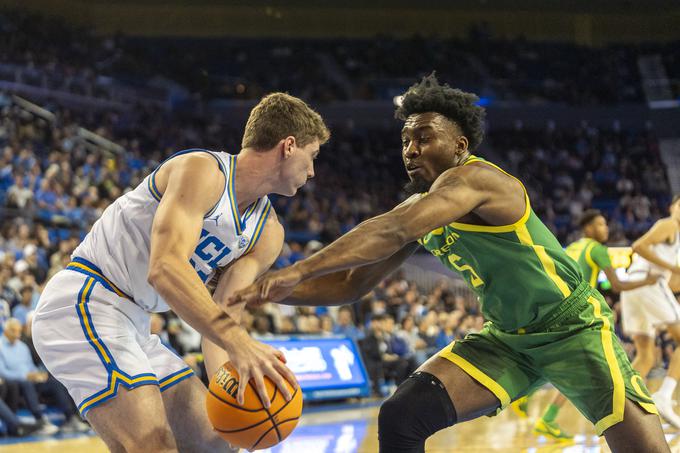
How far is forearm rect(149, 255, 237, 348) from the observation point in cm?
312

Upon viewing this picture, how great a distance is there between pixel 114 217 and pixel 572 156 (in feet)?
75.5

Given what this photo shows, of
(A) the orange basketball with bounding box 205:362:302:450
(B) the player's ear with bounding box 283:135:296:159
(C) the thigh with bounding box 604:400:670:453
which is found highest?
(B) the player's ear with bounding box 283:135:296:159

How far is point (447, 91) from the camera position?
162 inches

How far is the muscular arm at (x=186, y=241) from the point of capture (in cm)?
313

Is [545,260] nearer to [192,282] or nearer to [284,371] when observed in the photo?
[284,371]

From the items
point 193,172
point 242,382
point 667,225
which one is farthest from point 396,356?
point 242,382

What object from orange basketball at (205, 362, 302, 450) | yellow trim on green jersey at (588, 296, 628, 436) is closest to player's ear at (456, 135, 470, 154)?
yellow trim on green jersey at (588, 296, 628, 436)

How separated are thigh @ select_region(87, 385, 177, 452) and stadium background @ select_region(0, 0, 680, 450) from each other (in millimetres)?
11018

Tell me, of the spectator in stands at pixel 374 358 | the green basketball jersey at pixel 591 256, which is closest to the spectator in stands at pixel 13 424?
the spectator in stands at pixel 374 358

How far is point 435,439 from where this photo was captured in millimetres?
8188

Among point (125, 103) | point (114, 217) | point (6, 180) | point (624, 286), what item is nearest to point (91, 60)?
point (125, 103)

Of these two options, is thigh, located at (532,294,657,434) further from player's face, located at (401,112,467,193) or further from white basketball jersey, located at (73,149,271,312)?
white basketball jersey, located at (73,149,271,312)

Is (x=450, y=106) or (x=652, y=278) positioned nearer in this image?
(x=450, y=106)

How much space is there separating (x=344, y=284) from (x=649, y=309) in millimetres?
5317
